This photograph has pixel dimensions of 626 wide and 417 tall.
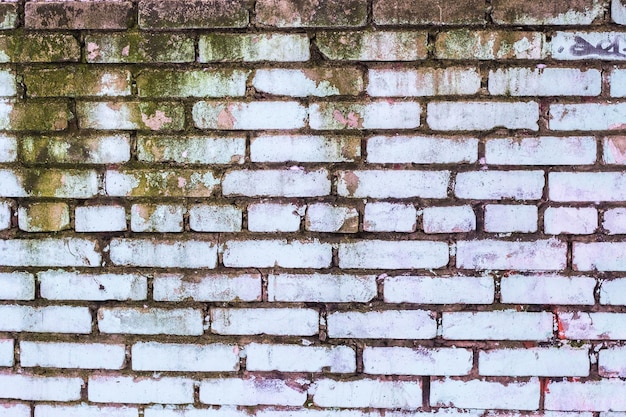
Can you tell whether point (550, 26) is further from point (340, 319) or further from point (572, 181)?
point (340, 319)

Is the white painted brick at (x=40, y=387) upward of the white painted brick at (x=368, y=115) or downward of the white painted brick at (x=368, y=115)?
downward

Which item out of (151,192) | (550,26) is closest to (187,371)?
(151,192)

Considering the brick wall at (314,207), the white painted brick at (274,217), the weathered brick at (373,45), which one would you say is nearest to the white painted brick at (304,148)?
the brick wall at (314,207)

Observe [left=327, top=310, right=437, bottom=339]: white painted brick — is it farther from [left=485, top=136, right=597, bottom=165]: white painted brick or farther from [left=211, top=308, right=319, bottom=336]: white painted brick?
[left=485, top=136, right=597, bottom=165]: white painted brick

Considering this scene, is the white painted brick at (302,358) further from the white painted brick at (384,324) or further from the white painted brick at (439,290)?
the white painted brick at (439,290)

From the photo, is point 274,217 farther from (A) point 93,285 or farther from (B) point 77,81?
(B) point 77,81

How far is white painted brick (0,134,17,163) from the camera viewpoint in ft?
5.37

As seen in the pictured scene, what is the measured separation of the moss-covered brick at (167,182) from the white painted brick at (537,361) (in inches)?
37.4

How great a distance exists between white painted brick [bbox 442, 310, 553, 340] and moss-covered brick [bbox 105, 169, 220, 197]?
0.81 m

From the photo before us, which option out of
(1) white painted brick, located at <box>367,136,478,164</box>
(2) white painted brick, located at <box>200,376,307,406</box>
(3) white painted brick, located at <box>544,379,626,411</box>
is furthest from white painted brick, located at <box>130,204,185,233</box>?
(3) white painted brick, located at <box>544,379,626,411</box>

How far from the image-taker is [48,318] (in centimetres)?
166

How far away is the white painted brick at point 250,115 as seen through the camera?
1607 millimetres

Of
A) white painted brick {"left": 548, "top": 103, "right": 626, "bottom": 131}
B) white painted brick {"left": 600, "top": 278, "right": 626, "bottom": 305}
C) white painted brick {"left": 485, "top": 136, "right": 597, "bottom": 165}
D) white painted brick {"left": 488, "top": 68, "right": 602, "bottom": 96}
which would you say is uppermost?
white painted brick {"left": 488, "top": 68, "right": 602, "bottom": 96}

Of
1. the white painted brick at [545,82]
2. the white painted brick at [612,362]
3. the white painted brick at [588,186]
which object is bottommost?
the white painted brick at [612,362]
